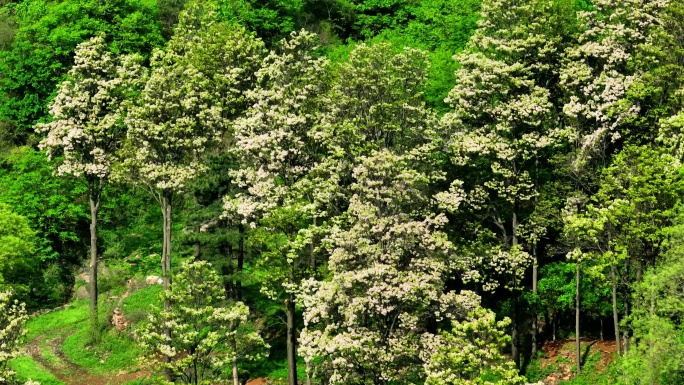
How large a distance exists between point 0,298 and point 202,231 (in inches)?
623

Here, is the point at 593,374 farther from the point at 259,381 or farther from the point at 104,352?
the point at 104,352

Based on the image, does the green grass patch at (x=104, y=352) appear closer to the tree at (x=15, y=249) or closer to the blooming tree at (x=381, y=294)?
the tree at (x=15, y=249)

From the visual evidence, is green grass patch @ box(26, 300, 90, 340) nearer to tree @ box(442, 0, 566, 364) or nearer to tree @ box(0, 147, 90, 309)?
tree @ box(0, 147, 90, 309)

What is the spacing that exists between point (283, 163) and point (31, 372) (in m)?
24.3

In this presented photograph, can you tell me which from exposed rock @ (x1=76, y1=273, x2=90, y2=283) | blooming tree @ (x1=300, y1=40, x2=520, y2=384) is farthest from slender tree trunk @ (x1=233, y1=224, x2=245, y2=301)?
exposed rock @ (x1=76, y1=273, x2=90, y2=283)

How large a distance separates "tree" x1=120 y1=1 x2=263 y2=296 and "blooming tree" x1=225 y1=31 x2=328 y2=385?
3.42m

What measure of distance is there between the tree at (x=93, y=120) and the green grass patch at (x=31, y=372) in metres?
4.81

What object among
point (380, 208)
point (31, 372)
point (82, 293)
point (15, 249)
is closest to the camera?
point (380, 208)

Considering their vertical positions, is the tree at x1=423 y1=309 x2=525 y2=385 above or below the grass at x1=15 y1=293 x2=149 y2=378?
above

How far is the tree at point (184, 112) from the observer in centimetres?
5031

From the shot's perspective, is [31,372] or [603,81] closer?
[603,81]

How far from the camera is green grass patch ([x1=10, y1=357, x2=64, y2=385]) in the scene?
167ft

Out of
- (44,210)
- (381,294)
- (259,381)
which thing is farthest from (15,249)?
(381,294)

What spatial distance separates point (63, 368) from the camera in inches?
2087
